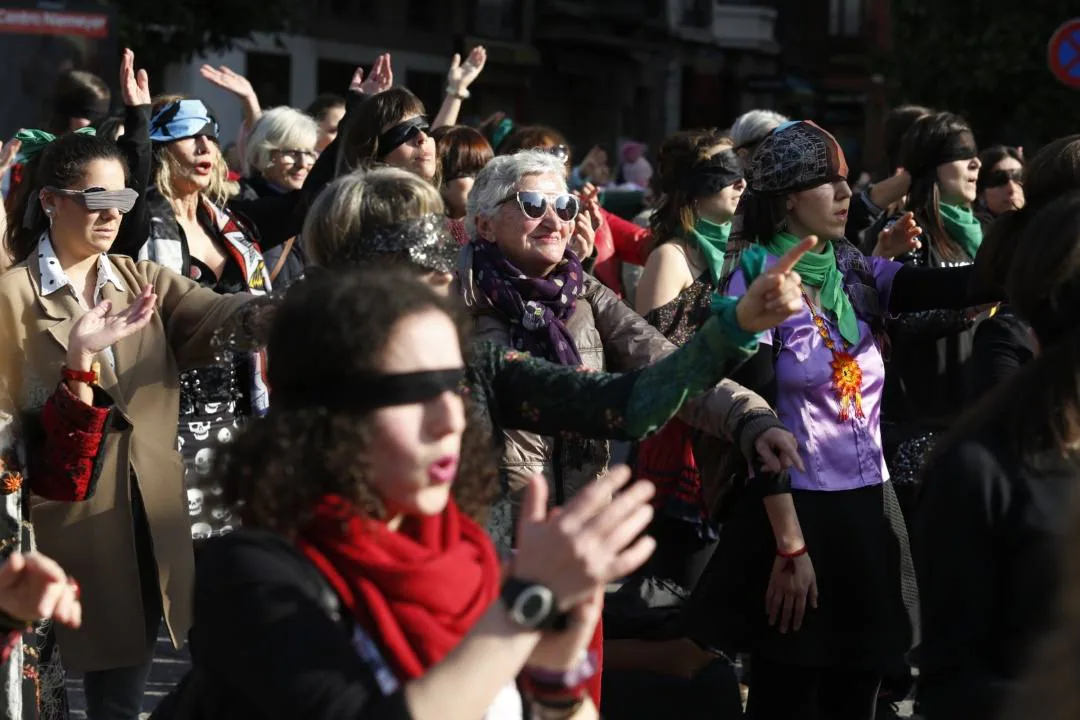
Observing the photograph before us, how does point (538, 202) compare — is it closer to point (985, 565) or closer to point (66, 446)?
point (66, 446)

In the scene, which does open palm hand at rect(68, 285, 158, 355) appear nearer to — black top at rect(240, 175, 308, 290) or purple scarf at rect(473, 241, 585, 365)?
purple scarf at rect(473, 241, 585, 365)

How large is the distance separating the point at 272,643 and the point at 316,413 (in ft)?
1.09

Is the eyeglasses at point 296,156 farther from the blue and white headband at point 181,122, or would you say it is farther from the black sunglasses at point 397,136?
the black sunglasses at point 397,136

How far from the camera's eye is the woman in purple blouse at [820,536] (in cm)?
431

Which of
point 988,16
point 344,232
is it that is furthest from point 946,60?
point 344,232

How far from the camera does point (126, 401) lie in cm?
452

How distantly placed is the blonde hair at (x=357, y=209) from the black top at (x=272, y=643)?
4.03ft

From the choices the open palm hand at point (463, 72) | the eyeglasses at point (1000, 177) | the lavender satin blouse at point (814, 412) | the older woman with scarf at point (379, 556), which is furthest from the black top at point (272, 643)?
the eyeglasses at point (1000, 177)

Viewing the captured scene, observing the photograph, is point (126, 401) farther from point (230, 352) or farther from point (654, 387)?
point (654, 387)

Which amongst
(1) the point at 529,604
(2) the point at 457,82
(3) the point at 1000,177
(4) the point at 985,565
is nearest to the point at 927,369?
(2) the point at 457,82

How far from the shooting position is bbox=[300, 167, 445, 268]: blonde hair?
339cm

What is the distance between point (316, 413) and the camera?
2.31 meters

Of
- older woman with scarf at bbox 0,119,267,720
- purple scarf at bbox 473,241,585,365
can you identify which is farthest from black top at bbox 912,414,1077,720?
older woman with scarf at bbox 0,119,267,720

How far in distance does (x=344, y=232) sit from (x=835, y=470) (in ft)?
5.15
